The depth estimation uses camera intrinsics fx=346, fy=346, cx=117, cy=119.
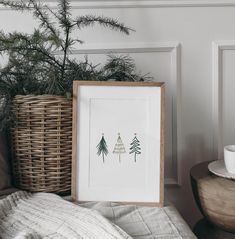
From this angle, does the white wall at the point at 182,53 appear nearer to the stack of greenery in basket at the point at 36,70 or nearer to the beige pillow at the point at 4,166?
the stack of greenery in basket at the point at 36,70

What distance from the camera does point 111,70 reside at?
110 centimetres

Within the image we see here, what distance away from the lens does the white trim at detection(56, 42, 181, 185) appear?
4.06 feet

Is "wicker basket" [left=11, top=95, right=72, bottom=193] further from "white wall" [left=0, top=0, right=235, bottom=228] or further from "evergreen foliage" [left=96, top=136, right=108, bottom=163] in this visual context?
"white wall" [left=0, top=0, right=235, bottom=228]

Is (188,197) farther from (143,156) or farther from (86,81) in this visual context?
(86,81)

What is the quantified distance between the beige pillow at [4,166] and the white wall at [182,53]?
44 centimetres

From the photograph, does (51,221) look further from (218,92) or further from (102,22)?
(218,92)

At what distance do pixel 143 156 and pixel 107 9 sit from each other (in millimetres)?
572

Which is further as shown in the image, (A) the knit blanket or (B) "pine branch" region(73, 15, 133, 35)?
(B) "pine branch" region(73, 15, 133, 35)

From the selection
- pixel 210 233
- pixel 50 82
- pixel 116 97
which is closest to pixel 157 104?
pixel 116 97

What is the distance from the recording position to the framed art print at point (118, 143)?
974 mm

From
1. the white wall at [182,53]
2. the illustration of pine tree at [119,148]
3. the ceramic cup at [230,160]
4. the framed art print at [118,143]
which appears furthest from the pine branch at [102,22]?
the ceramic cup at [230,160]

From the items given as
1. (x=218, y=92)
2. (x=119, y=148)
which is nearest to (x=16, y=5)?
(x=119, y=148)

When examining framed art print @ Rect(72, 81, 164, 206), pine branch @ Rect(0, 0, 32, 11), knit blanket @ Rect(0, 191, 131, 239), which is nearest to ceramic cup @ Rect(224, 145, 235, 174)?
framed art print @ Rect(72, 81, 164, 206)

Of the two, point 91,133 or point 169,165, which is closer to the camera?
point 91,133
